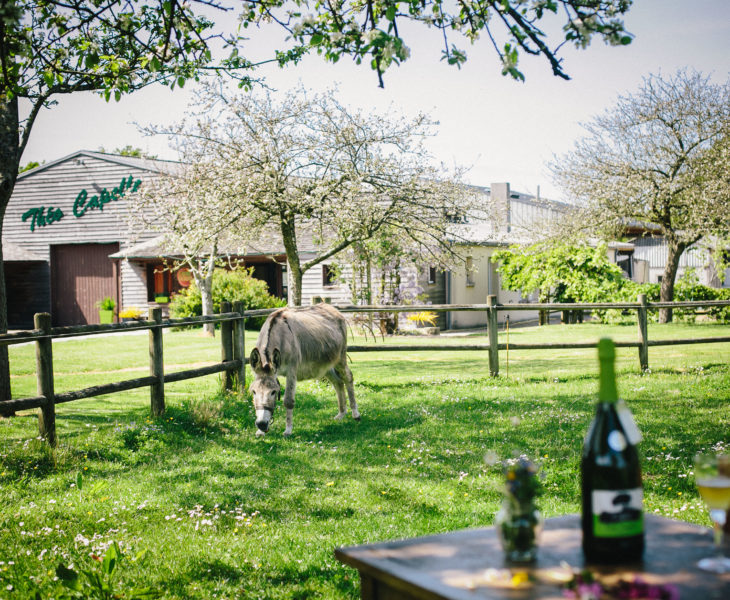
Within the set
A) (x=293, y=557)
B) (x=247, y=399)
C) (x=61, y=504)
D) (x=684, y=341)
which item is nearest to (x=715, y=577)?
(x=293, y=557)

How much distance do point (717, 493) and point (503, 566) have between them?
0.66 m

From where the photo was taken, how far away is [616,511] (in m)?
1.96

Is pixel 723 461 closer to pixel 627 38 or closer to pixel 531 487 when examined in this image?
pixel 531 487

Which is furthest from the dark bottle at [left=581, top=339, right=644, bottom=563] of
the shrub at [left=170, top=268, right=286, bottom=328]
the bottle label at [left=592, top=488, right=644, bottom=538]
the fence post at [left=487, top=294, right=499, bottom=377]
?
the shrub at [left=170, top=268, right=286, bottom=328]

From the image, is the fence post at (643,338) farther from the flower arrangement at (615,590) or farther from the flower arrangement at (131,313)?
the flower arrangement at (131,313)

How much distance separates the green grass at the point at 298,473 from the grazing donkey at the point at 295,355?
45 centimetres

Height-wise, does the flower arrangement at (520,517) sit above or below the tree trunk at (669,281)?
below

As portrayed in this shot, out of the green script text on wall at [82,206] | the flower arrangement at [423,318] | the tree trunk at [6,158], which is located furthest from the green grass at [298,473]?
the green script text on wall at [82,206]

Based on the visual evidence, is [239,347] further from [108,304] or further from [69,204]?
[69,204]

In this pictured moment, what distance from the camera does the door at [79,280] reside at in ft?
97.2

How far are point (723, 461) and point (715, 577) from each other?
0.35 m

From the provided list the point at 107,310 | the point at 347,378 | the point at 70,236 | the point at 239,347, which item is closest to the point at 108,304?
the point at 107,310

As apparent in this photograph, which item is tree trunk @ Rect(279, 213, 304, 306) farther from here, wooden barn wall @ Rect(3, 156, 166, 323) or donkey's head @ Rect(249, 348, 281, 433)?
wooden barn wall @ Rect(3, 156, 166, 323)

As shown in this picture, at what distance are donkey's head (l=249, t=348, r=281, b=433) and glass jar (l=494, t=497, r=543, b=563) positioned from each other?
243 inches
